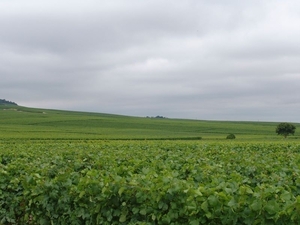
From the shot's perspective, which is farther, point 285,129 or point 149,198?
point 285,129

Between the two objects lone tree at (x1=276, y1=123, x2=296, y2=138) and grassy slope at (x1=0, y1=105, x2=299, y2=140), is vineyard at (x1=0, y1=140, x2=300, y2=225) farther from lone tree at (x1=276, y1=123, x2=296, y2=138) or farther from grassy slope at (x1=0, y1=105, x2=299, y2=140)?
lone tree at (x1=276, y1=123, x2=296, y2=138)

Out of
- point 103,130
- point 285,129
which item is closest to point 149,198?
point 103,130

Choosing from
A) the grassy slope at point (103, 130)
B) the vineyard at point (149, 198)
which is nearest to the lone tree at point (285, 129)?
the grassy slope at point (103, 130)

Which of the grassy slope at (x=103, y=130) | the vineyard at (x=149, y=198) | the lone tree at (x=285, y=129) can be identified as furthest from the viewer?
the lone tree at (x=285, y=129)

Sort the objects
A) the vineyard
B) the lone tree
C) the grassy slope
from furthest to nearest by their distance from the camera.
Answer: the lone tree, the grassy slope, the vineyard

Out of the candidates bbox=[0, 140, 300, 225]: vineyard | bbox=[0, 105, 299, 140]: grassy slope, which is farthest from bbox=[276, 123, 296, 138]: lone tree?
bbox=[0, 140, 300, 225]: vineyard

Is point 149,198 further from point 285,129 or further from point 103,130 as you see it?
point 285,129

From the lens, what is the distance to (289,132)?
7088 cm

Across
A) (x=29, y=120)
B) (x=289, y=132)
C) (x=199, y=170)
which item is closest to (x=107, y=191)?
(x=199, y=170)

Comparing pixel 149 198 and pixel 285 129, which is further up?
pixel 285 129

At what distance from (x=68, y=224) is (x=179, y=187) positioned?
8.56 feet

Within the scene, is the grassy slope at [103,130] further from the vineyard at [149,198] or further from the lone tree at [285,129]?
the vineyard at [149,198]

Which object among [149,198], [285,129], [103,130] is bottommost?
[103,130]

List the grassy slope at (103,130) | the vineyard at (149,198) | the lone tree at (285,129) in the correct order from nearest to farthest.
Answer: the vineyard at (149,198) < the grassy slope at (103,130) < the lone tree at (285,129)
